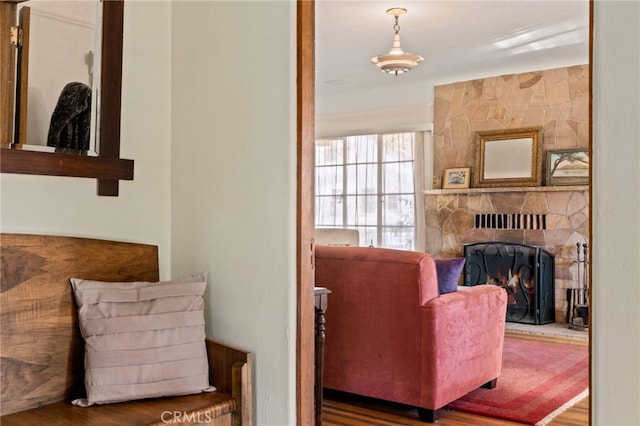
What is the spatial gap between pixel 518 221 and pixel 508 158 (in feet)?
2.27

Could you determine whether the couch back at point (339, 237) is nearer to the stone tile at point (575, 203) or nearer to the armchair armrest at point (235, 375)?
the stone tile at point (575, 203)

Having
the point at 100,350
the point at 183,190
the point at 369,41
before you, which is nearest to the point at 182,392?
the point at 100,350

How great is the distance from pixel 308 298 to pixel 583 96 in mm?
5017

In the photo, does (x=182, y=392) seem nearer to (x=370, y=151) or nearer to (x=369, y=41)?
(x=369, y=41)

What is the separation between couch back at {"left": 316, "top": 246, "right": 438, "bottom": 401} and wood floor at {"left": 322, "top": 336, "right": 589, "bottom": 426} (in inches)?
4.1

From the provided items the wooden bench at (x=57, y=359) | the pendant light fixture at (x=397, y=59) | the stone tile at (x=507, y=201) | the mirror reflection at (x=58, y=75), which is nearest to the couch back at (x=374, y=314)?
the wooden bench at (x=57, y=359)

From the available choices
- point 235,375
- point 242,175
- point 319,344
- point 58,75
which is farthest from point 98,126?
point 319,344

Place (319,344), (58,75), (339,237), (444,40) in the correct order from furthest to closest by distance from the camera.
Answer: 1. (339,237)
2. (444,40)
3. (319,344)
4. (58,75)

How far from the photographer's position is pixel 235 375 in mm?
2170

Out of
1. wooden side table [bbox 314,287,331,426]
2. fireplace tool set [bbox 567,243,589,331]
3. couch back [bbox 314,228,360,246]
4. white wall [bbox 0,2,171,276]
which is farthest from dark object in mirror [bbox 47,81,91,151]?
fireplace tool set [bbox 567,243,589,331]

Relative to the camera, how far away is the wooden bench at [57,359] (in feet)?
6.51

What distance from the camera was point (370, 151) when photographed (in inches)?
313

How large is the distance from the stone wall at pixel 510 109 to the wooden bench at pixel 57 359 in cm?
506

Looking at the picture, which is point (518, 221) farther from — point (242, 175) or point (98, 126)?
point (98, 126)
